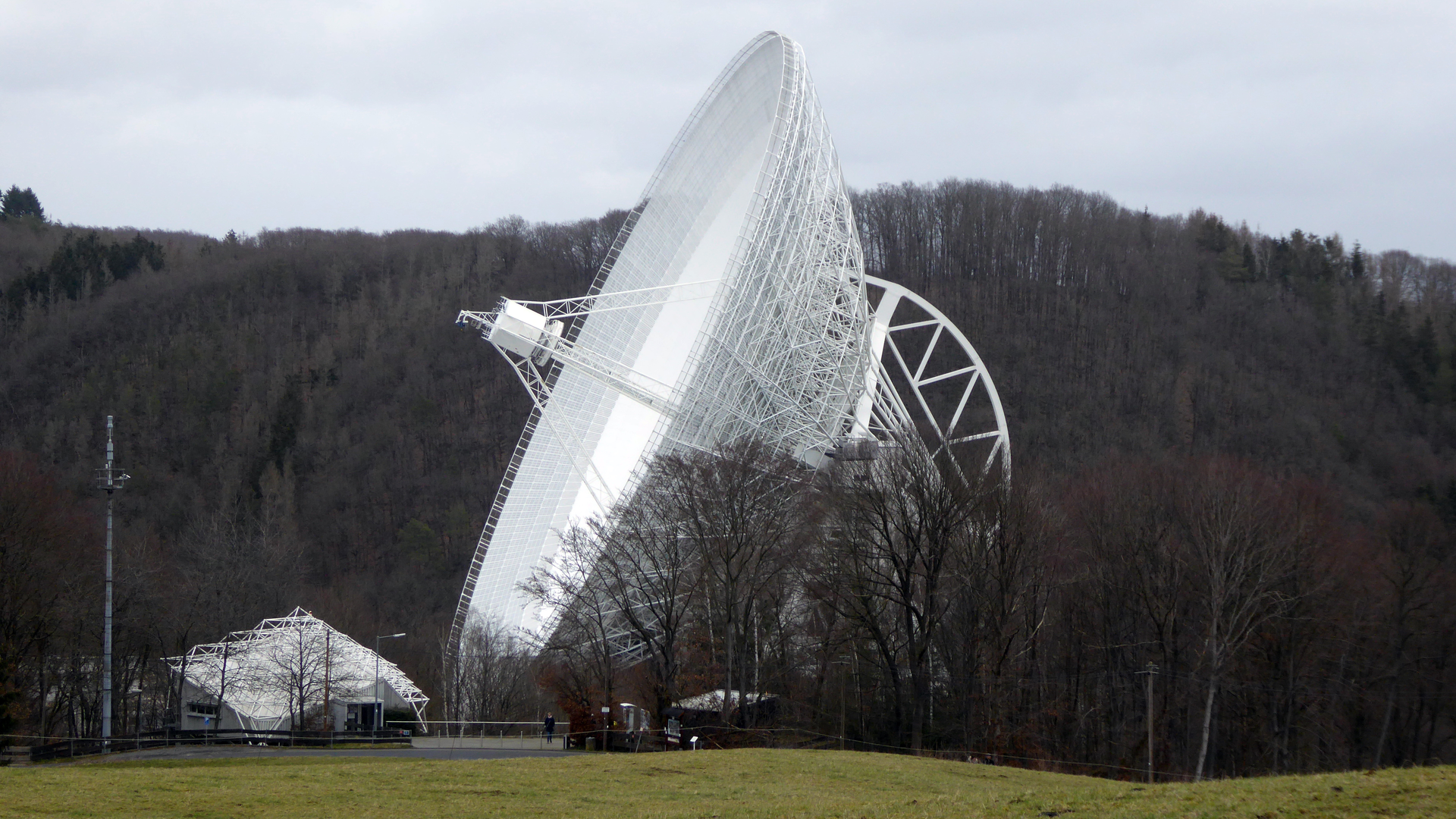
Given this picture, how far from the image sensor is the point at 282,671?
60.5 m

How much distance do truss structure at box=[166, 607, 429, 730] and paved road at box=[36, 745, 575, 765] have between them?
16875 mm

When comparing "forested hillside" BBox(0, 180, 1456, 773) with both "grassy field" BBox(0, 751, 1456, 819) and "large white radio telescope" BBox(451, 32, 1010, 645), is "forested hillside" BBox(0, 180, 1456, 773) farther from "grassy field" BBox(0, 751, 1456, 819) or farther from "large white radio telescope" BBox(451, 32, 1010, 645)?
"grassy field" BBox(0, 751, 1456, 819)

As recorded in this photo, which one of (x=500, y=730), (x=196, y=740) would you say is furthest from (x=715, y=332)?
(x=500, y=730)

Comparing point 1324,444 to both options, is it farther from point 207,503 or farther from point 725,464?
point 207,503

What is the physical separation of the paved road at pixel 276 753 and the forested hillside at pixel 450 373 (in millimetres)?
24984

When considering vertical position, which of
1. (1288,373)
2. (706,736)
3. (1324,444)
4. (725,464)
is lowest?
(706,736)

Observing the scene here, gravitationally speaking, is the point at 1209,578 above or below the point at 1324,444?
below

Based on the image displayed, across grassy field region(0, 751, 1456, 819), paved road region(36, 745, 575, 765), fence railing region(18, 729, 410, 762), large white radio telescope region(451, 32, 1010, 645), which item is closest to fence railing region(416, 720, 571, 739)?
fence railing region(18, 729, 410, 762)

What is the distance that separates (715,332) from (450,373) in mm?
109730

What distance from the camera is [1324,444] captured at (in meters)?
110

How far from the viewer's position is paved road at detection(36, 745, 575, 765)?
114 ft

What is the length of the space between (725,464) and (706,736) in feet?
24.7

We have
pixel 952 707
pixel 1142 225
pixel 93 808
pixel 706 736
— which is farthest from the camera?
pixel 1142 225

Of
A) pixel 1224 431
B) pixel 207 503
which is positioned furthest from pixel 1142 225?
pixel 207 503
